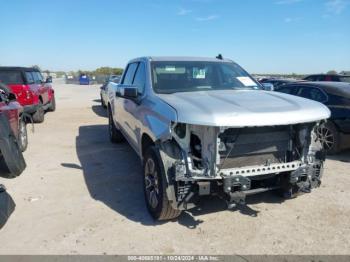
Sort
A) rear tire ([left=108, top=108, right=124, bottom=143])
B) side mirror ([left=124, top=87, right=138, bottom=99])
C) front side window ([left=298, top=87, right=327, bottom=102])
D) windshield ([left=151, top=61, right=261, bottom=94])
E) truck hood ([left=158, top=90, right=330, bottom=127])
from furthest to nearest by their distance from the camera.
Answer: rear tire ([left=108, top=108, right=124, bottom=143])
front side window ([left=298, top=87, right=327, bottom=102])
windshield ([left=151, top=61, right=261, bottom=94])
side mirror ([left=124, top=87, right=138, bottom=99])
truck hood ([left=158, top=90, right=330, bottom=127])

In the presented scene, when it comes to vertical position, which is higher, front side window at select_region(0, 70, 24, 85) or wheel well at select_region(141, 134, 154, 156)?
front side window at select_region(0, 70, 24, 85)

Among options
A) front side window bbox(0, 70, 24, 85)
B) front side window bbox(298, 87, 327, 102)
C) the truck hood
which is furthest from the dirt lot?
front side window bbox(0, 70, 24, 85)

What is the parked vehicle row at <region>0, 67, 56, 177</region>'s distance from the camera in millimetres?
5340

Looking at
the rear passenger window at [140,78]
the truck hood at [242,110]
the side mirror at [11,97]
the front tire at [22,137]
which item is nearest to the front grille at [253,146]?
the truck hood at [242,110]

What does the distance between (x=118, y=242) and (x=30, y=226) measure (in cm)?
117

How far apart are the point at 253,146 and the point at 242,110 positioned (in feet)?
1.76

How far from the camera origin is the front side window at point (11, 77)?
1029 cm

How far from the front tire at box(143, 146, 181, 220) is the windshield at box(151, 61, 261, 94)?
1.02 metres

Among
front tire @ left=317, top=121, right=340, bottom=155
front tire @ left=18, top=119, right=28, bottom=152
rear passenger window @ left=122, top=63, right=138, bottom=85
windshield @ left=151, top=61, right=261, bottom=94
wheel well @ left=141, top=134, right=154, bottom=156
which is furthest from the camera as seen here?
front tire @ left=18, top=119, right=28, bottom=152

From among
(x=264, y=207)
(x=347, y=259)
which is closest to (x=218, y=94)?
(x=264, y=207)

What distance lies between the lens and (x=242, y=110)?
3494 mm

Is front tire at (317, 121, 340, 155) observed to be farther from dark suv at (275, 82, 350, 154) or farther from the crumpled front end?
the crumpled front end

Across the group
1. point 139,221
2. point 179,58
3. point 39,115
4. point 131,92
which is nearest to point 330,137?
point 179,58

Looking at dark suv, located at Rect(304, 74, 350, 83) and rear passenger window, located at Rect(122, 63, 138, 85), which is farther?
dark suv, located at Rect(304, 74, 350, 83)
